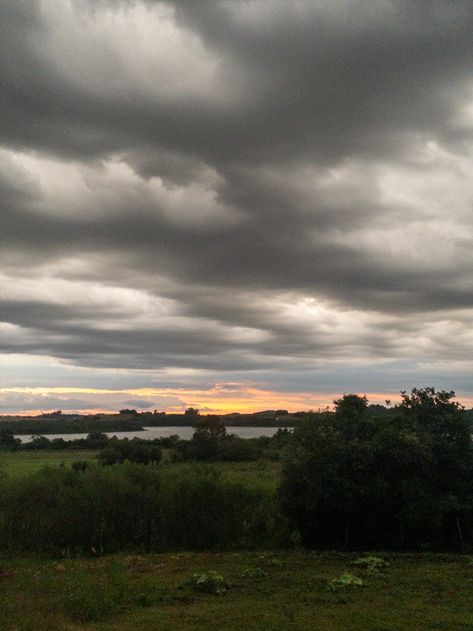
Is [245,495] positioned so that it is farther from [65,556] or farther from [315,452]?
[65,556]

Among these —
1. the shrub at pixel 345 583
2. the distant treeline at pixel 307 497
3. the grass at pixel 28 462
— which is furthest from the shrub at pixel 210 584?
the grass at pixel 28 462

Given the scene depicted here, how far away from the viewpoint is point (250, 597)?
1678 cm

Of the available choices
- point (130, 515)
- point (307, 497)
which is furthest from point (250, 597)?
point (130, 515)

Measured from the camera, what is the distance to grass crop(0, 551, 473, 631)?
13469 mm

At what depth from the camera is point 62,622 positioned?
13.3 m

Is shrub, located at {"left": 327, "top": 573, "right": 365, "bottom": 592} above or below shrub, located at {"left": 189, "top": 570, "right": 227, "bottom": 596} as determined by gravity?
above

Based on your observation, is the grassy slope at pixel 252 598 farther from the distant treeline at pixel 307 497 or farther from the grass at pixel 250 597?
the distant treeline at pixel 307 497

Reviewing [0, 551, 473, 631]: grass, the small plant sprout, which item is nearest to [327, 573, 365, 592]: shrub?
[0, 551, 473, 631]: grass

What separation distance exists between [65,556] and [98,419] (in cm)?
10077

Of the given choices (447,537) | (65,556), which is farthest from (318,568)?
(65,556)

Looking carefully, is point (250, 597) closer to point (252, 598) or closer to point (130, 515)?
point (252, 598)

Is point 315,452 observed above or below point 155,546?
above

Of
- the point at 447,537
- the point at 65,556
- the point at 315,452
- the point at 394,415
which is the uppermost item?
the point at 394,415

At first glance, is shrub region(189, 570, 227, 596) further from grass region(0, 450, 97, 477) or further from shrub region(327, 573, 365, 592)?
grass region(0, 450, 97, 477)
